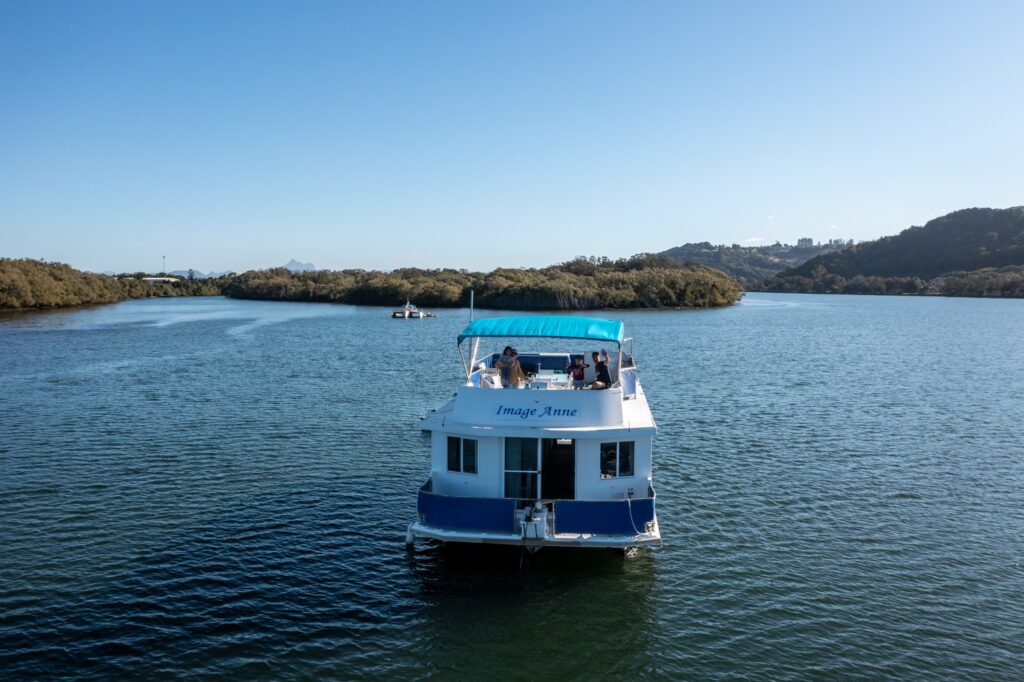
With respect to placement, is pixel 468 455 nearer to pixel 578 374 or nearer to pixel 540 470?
pixel 540 470

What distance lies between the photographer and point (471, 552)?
58.6 ft

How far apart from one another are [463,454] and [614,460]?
12.1 ft

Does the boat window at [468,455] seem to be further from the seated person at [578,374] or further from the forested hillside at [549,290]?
the forested hillside at [549,290]

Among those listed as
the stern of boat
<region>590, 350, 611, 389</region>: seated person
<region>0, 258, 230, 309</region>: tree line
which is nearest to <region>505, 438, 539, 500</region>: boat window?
the stern of boat

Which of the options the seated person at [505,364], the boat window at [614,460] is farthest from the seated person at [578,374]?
the boat window at [614,460]

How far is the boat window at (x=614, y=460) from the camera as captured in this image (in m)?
17.0

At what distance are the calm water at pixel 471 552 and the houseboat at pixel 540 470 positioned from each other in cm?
137

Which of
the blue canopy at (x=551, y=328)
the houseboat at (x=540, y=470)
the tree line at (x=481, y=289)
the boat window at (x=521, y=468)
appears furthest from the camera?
the tree line at (x=481, y=289)

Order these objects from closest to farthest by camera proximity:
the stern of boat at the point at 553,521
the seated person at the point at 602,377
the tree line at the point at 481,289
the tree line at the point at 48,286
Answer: the stern of boat at the point at 553,521, the seated person at the point at 602,377, the tree line at the point at 48,286, the tree line at the point at 481,289

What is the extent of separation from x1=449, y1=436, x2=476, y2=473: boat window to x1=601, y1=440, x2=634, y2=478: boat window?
317cm

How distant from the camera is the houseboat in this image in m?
16.1

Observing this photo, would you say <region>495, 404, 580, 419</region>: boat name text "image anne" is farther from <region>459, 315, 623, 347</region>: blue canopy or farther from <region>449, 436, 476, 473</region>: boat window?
<region>459, 315, 623, 347</region>: blue canopy

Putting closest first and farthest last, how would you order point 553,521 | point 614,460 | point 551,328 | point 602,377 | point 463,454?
1. point 553,521
2. point 614,460
3. point 463,454
4. point 602,377
5. point 551,328

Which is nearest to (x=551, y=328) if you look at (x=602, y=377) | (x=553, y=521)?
(x=602, y=377)
